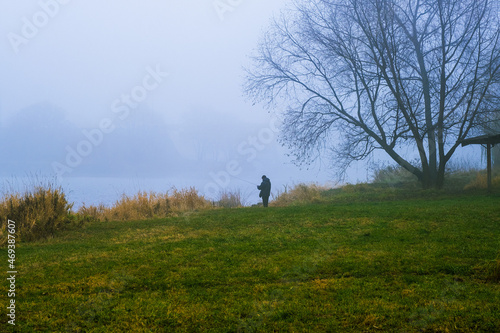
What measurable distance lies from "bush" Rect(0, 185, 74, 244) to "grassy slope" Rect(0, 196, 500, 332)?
0.78m

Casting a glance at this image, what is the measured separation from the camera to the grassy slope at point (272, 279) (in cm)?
473

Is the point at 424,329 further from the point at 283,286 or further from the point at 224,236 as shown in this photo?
the point at 224,236

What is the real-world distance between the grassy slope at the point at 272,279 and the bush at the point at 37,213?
2.57 ft

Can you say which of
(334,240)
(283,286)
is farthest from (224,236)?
(283,286)

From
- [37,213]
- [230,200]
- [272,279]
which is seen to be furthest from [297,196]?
[272,279]

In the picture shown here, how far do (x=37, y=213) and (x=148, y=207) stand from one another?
200 inches

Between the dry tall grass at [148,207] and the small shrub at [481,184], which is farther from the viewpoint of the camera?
the small shrub at [481,184]

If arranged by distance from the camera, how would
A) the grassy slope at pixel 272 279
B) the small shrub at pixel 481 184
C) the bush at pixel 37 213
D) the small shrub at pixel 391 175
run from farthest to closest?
the small shrub at pixel 391 175 → the small shrub at pixel 481 184 → the bush at pixel 37 213 → the grassy slope at pixel 272 279

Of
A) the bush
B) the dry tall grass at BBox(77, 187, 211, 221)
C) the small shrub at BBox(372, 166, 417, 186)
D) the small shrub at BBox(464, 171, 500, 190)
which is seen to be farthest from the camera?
the small shrub at BBox(372, 166, 417, 186)

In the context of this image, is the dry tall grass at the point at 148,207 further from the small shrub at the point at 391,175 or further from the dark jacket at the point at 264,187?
the small shrub at the point at 391,175

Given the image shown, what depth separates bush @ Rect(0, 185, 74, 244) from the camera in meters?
10.9

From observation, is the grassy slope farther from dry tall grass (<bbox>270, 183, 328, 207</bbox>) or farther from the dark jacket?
dry tall grass (<bbox>270, 183, 328, 207</bbox>)

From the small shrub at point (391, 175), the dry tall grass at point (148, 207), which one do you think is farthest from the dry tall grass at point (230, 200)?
the small shrub at point (391, 175)

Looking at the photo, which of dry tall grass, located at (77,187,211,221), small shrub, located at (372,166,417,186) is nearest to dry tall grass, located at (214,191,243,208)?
dry tall grass, located at (77,187,211,221)
